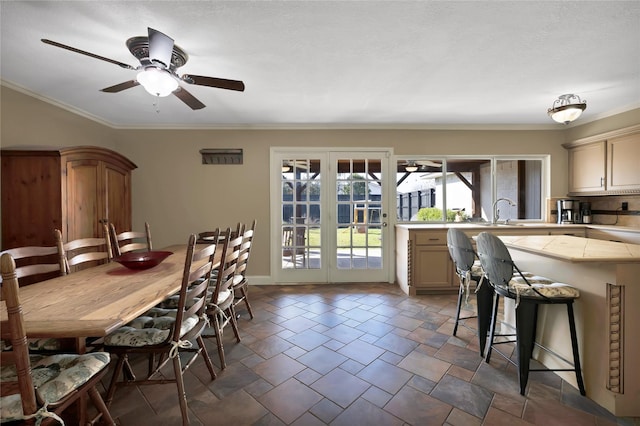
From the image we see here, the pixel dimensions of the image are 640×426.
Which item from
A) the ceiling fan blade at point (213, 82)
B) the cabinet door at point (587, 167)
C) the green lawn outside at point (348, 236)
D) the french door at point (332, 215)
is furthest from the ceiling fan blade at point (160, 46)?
the cabinet door at point (587, 167)

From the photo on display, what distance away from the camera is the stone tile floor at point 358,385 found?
4.91ft

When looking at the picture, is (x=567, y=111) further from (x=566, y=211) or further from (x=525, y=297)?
(x=525, y=297)

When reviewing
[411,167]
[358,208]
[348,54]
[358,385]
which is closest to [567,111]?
[411,167]

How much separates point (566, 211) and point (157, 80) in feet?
16.2

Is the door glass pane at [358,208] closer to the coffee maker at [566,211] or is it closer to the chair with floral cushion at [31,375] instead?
the coffee maker at [566,211]

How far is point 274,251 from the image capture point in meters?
3.96

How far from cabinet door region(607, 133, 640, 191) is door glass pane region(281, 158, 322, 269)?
3568 millimetres

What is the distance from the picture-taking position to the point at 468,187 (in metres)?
4.22

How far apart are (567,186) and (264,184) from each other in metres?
4.30

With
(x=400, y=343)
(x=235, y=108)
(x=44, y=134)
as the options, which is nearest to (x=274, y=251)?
(x=235, y=108)

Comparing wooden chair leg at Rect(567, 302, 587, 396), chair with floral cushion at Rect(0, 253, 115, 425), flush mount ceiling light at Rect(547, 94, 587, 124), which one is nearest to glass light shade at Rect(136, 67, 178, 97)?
chair with floral cushion at Rect(0, 253, 115, 425)

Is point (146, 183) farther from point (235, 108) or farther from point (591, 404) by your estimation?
point (591, 404)

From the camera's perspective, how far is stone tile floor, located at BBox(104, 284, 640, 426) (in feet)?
4.91

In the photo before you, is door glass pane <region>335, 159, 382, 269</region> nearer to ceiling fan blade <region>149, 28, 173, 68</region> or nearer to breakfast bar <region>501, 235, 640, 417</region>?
breakfast bar <region>501, 235, 640, 417</region>
